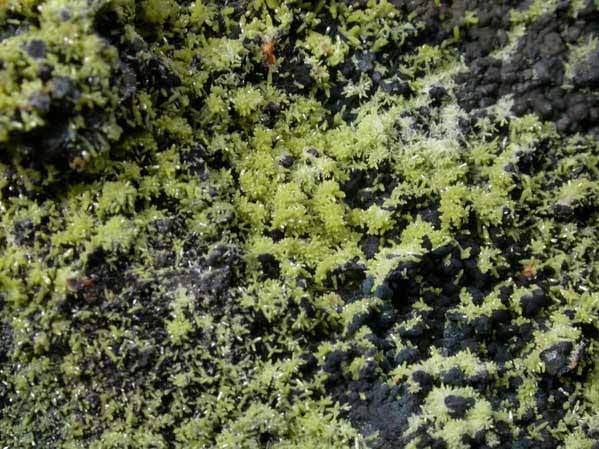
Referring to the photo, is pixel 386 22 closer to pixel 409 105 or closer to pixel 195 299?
pixel 409 105

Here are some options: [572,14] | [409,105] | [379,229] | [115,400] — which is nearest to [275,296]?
[379,229]

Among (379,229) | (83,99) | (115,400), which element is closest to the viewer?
(83,99)

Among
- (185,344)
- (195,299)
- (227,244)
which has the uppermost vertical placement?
→ (227,244)

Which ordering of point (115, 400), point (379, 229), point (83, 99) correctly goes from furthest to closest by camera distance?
point (379, 229) < point (115, 400) < point (83, 99)

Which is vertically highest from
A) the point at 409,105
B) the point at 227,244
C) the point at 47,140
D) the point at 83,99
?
the point at 409,105

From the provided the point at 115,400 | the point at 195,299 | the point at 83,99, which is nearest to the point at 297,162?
the point at 195,299

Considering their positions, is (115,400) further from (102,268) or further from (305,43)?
(305,43)

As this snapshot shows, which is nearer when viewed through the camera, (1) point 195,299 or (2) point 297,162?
(1) point 195,299

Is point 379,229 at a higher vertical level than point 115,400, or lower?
higher

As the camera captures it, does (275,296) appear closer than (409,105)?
Yes
